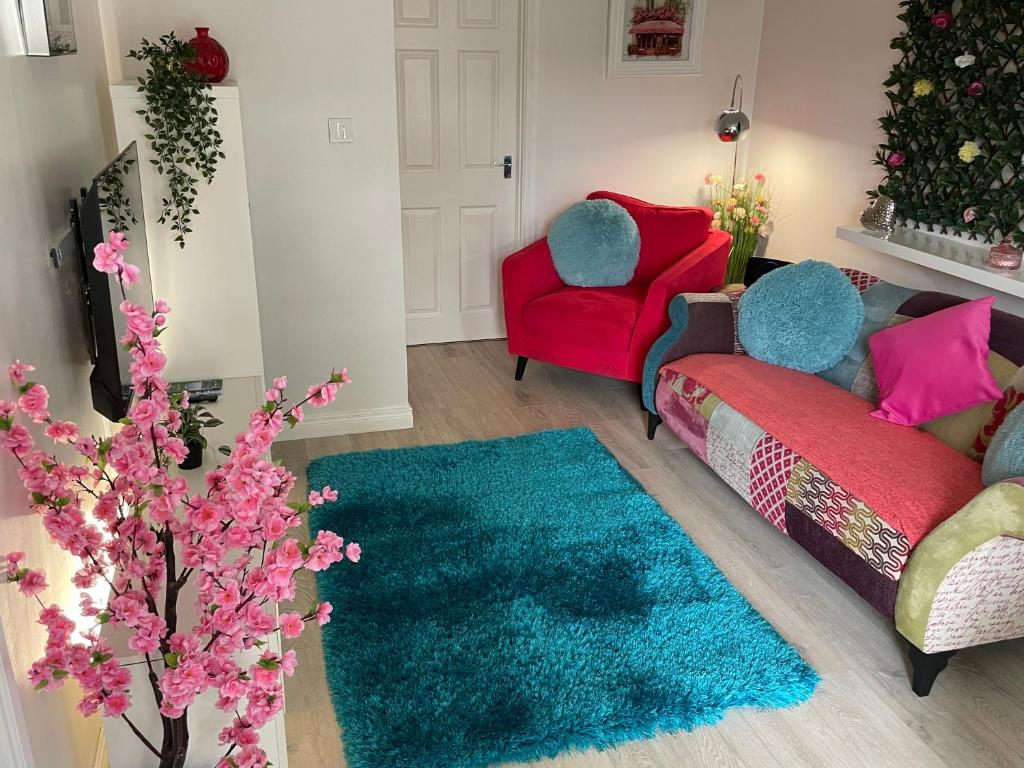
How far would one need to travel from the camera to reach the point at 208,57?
9.68 feet

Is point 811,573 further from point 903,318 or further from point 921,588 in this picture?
point 903,318

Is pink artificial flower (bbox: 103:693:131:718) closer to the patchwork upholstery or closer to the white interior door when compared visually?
the patchwork upholstery

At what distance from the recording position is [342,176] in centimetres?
347

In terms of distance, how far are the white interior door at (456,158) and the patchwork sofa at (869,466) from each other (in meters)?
1.52

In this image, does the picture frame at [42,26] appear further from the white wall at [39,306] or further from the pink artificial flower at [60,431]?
the pink artificial flower at [60,431]

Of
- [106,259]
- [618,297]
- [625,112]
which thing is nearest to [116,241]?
[106,259]

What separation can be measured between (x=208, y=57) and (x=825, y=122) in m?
3.01

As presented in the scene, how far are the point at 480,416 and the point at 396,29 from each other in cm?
198

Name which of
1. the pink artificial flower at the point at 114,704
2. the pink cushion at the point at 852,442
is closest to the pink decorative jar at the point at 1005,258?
the pink cushion at the point at 852,442

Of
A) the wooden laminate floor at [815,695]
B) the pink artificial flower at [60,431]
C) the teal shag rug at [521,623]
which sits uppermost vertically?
the pink artificial flower at [60,431]

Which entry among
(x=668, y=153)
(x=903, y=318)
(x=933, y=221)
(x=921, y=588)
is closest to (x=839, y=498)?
(x=921, y=588)

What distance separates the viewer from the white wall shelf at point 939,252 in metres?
3.26

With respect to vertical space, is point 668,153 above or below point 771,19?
below

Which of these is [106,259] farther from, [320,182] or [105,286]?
[320,182]
